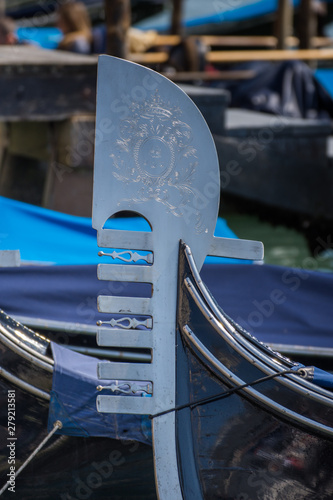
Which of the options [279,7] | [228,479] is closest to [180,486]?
[228,479]

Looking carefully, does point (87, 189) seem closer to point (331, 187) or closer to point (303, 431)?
point (331, 187)

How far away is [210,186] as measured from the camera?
1691 millimetres

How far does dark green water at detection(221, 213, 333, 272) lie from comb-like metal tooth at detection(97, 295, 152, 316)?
3637mm

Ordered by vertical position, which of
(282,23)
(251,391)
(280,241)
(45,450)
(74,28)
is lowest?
(45,450)

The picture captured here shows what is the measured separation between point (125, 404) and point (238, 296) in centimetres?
94

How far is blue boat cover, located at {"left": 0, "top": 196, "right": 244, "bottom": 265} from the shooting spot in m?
2.84

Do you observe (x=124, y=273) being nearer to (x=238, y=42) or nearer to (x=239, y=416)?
(x=239, y=416)

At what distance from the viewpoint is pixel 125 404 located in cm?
173

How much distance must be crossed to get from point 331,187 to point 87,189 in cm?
197

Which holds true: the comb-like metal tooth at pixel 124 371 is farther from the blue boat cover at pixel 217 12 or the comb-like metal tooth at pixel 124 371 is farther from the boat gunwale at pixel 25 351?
the blue boat cover at pixel 217 12

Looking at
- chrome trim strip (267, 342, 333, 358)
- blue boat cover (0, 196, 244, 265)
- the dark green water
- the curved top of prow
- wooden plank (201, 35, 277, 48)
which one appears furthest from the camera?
wooden plank (201, 35, 277, 48)

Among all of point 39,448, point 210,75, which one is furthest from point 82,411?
point 210,75

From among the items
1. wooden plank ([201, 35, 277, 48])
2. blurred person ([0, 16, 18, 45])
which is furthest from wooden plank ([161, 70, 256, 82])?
wooden plank ([201, 35, 277, 48])

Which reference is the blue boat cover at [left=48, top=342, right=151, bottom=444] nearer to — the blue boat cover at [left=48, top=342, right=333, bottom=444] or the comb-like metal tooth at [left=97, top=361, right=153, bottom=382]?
the blue boat cover at [left=48, top=342, right=333, bottom=444]
